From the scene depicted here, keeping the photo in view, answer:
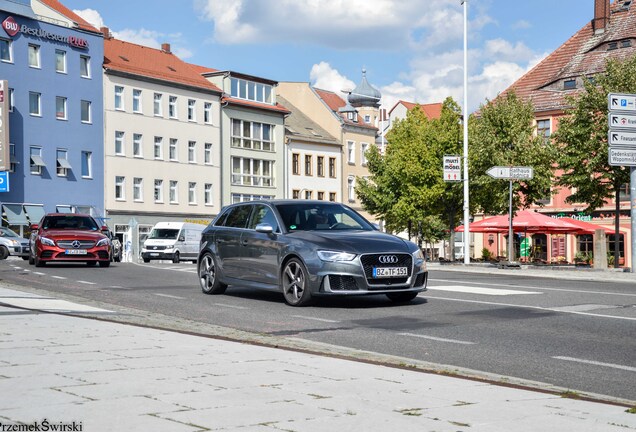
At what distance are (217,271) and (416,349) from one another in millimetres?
7280

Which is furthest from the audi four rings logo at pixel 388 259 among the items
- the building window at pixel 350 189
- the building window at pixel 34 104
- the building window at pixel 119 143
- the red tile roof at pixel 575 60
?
the building window at pixel 350 189

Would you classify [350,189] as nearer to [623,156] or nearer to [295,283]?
[623,156]

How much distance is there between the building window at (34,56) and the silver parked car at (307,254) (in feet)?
178

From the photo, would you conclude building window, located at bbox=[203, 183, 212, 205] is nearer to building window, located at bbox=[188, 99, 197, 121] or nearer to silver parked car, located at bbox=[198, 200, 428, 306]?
building window, located at bbox=[188, 99, 197, 121]

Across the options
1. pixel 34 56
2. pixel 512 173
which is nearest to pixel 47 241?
pixel 512 173

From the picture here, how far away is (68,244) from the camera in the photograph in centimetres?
2653

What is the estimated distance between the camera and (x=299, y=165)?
296 ft

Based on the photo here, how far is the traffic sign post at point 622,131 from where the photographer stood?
27.0 metres

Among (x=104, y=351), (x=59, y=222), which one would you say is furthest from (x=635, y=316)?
(x=59, y=222)

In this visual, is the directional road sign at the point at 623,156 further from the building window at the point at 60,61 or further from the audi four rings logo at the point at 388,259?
the building window at the point at 60,61

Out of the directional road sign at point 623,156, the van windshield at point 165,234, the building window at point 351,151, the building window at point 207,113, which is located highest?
the building window at point 207,113

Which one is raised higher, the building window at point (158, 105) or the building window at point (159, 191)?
the building window at point (158, 105)

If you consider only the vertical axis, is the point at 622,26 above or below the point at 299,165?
above

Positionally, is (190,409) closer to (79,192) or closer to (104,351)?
(104,351)
